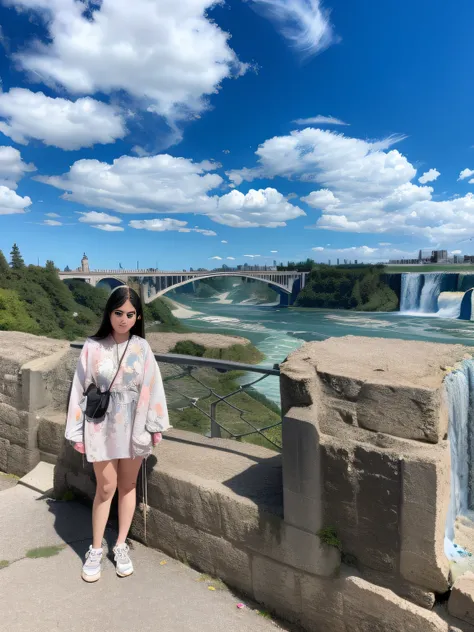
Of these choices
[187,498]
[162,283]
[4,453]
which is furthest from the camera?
[162,283]

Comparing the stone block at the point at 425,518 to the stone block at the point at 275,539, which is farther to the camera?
the stone block at the point at 275,539

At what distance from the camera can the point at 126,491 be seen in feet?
8.06

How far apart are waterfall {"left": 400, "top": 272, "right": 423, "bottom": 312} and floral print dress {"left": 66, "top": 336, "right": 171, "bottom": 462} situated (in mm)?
54918

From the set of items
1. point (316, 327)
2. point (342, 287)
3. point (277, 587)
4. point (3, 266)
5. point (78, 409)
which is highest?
point (3, 266)

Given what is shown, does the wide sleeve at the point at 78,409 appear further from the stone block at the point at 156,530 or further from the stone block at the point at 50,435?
the stone block at the point at 50,435

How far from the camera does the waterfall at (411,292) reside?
52.8 metres

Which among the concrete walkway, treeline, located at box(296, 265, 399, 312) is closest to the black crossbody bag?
the concrete walkway

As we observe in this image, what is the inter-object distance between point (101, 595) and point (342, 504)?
1368 millimetres

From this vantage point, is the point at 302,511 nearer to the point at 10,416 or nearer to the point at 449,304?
the point at 10,416

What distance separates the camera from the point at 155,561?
2531 millimetres

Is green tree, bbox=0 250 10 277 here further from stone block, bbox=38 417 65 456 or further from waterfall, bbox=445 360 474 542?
waterfall, bbox=445 360 474 542

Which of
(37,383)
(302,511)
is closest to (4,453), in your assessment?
(37,383)

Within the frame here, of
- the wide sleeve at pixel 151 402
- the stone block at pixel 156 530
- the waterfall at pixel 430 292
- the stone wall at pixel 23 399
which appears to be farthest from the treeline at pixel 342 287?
the wide sleeve at pixel 151 402

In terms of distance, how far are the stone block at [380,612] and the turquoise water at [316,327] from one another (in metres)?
21.7
